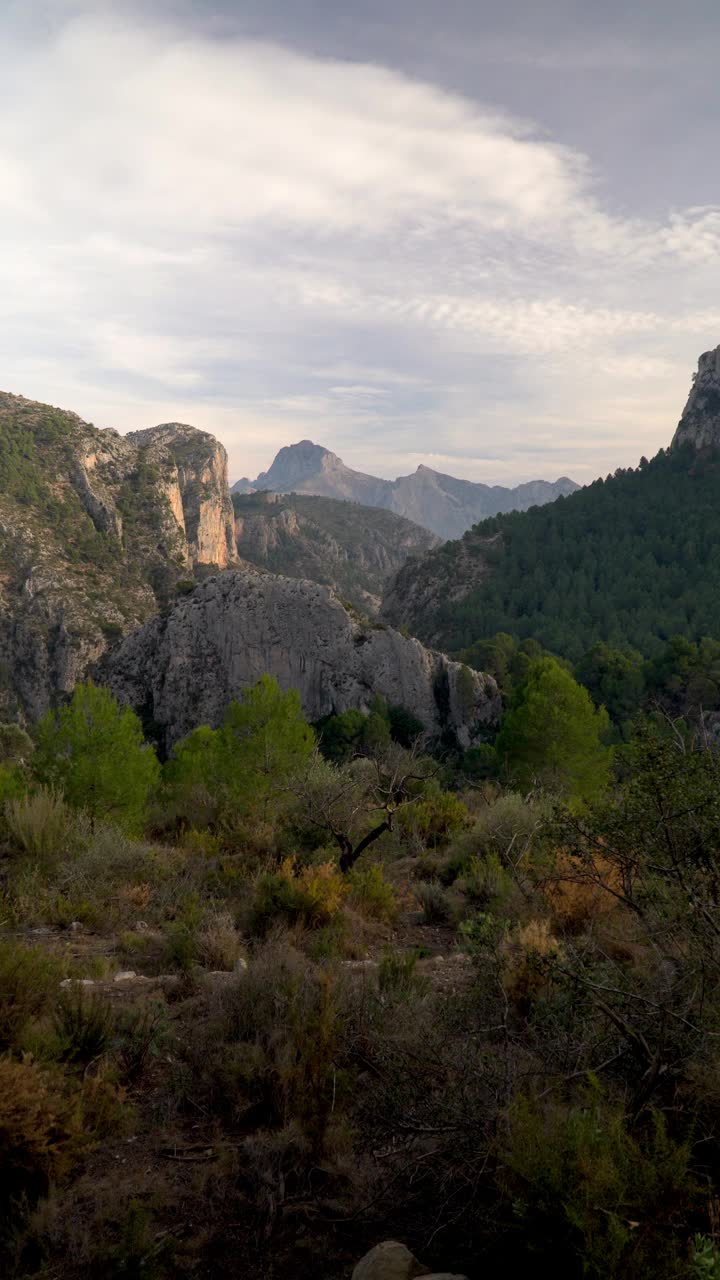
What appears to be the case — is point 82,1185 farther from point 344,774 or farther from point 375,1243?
point 344,774

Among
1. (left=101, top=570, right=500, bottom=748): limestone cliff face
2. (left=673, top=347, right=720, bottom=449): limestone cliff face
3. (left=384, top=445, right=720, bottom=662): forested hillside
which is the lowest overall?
(left=101, top=570, right=500, bottom=748): limestone cliff face

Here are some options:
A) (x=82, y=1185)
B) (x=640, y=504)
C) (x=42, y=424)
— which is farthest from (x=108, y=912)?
(x=640, y=504)

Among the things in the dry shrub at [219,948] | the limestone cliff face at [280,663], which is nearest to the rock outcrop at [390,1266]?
the dry shrub at [219,948]

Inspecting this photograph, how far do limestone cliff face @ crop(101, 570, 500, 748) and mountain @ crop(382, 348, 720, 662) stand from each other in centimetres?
976

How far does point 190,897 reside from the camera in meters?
7.94

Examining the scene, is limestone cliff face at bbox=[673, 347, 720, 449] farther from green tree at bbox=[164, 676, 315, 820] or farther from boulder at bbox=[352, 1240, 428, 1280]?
boulder at bbox=[352, 1240, 428, 1280]

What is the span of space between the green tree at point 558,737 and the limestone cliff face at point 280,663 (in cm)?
2338

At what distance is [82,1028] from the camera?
4477mm

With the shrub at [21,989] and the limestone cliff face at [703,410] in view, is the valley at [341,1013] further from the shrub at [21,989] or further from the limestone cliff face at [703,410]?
the limestone cliff face at [703,410]

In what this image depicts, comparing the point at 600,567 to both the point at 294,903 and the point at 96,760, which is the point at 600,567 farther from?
the point at 294,903

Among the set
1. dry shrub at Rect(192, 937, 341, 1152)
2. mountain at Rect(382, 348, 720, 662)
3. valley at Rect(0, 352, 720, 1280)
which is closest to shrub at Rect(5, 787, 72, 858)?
valley at Rect(0, 352, 720, 1280)

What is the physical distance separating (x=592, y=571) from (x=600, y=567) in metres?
Answer: 1.40

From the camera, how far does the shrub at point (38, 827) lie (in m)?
8.85

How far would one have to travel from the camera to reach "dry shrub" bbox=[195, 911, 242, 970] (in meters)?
6.27
